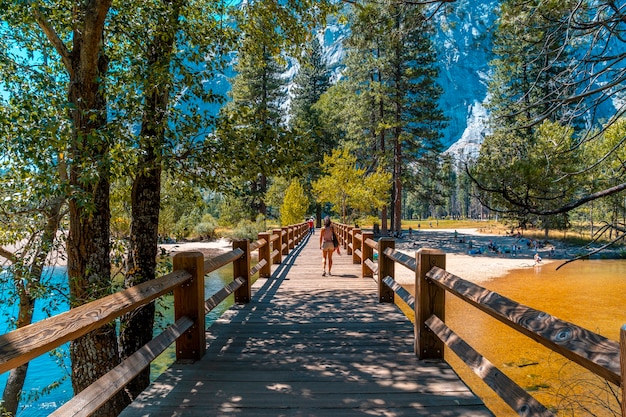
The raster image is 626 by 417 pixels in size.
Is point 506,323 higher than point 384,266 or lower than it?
higher

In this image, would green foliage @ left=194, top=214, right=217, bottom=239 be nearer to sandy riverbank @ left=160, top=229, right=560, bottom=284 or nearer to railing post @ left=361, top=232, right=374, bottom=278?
sandy riverbank @ left=160, top=229, right=560, bottom=284

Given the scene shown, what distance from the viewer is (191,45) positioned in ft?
20.2

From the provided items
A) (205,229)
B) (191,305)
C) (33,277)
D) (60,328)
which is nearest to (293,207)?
(205,229)

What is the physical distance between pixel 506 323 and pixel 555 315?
14.5 m

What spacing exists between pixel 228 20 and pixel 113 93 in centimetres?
360

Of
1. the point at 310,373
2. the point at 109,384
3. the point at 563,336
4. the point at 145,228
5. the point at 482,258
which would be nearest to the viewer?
the point at 563,336

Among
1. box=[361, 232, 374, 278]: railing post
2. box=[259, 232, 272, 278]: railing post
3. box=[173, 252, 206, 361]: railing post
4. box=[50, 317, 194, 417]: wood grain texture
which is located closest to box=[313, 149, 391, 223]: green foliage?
box=[361, 232, 374, 278]: railing post

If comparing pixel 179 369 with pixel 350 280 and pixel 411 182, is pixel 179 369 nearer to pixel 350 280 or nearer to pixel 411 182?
pixel 350 280

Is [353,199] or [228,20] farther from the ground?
[228,20]

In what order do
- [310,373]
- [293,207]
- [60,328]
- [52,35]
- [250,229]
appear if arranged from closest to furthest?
1. [60,328]
2. [310,373]
3. [52,35]
4. [293,207]
5. [250,229]

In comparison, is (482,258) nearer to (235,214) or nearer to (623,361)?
(235,214)

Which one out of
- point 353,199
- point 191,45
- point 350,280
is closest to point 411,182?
point 353,199

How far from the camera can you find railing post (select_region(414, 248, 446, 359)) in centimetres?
374

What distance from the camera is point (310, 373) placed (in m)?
3.50
